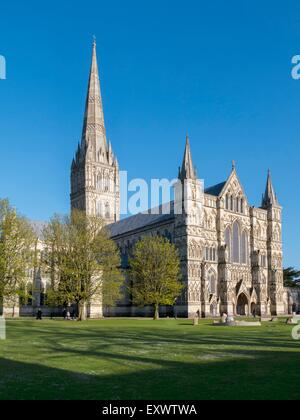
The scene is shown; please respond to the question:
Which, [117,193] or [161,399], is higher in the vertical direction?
[117,193]

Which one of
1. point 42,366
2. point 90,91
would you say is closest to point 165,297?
point 42,366

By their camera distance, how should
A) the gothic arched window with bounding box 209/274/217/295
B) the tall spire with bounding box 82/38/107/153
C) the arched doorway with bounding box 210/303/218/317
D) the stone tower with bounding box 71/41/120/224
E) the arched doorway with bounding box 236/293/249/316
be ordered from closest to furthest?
the arched doorway with bounding box 210/303/218/317
the gothic arched window with bounding box 209/274/217/295
the arched doorway with bounding box 236/293/249/316
the stone tower with bounding box 71/41/120/224
the tall spire with bounding box 82/38/107/153

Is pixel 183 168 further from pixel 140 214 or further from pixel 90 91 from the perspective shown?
pixel 90 91

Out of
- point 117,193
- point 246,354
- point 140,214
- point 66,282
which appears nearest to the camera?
point 246,354

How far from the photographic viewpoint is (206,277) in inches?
2835

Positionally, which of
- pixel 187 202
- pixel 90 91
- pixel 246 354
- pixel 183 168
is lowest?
pixel 246 354

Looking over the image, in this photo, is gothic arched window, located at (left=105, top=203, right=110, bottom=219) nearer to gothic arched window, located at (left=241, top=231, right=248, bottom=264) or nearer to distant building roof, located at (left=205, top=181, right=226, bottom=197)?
distant building roof, located at (left=205, top=181, right=226, bottom=197)

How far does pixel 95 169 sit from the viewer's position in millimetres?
111750

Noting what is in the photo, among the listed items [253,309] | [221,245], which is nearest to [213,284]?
[221,245]

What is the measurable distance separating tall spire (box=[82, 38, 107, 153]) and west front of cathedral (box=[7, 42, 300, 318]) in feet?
83.3

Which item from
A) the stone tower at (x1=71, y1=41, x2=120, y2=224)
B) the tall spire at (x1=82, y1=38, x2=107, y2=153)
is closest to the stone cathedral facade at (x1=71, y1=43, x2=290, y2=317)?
the stone tower at (x1=71, y1=41, x2=120, y2=224)

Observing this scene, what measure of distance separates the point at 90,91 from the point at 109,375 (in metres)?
109

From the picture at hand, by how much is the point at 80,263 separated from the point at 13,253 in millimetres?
8859

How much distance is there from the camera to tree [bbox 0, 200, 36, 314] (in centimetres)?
4978
